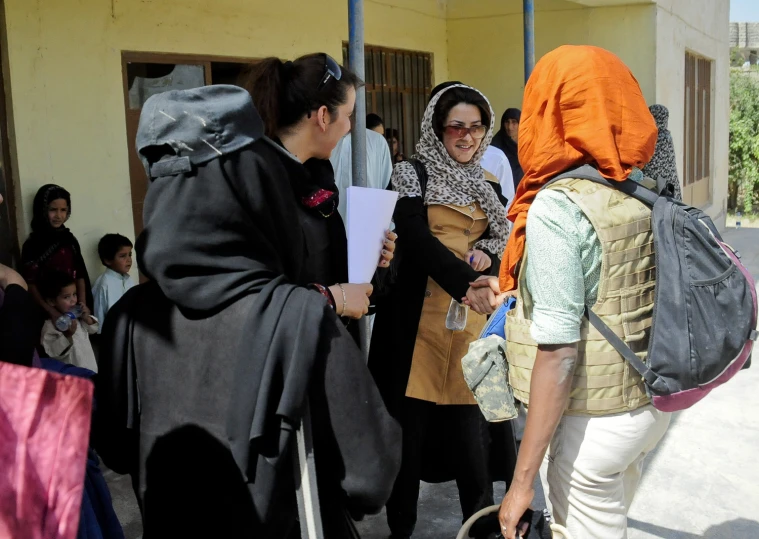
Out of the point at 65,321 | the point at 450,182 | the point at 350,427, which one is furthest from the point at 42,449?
the point at 65,321

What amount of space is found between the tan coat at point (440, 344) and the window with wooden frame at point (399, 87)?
5249 mm

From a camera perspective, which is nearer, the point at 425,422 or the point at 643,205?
the point at 643,205

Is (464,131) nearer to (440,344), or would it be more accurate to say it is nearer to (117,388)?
(440,344)

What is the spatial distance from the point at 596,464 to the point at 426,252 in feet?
3.57

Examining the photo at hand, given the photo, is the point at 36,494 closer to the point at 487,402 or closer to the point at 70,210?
the point at 487,402

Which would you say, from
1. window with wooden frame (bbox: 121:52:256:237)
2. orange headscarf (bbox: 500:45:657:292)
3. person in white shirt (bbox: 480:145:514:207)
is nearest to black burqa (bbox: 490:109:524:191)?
A: window with wooden frame (bbox: 121:52:256:237)

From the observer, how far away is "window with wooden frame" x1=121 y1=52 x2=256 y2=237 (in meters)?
5.36

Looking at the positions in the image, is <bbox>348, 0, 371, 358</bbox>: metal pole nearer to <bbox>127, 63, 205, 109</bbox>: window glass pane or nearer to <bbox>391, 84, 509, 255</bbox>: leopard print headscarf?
<bbox>391, 84, 509, 255</bbox>: leopard print headscarf

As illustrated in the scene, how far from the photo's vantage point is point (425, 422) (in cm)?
301

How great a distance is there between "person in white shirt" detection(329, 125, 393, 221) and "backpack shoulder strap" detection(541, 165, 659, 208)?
156 cm

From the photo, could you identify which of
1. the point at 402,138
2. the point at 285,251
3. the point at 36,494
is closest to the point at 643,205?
the point at 285,251

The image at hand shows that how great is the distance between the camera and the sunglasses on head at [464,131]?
2.97 metres

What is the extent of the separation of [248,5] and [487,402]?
4812 millimetres

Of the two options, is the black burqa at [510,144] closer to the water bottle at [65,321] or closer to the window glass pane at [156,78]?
the window glass pane at [156,78]
